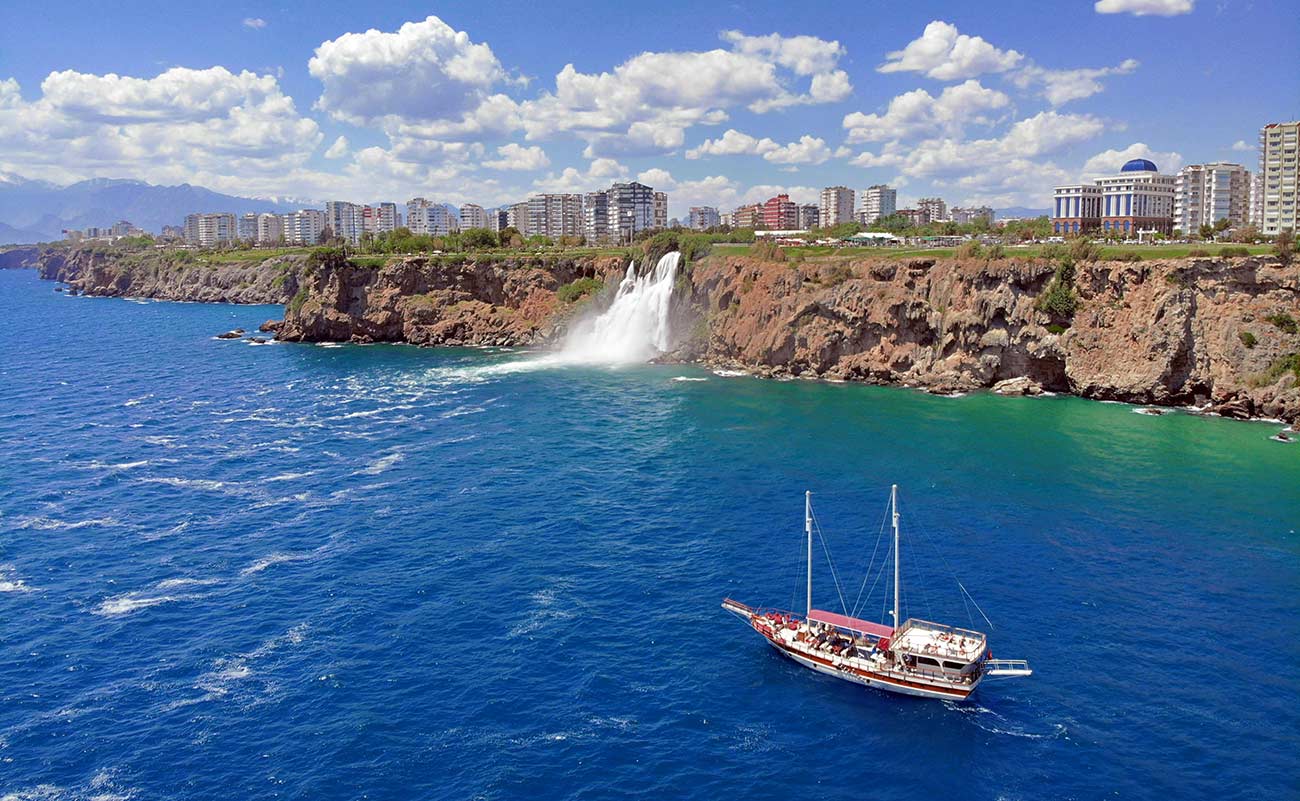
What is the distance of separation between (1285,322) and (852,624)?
3160 inches

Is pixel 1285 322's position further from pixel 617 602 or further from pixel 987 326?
pixel 617 602

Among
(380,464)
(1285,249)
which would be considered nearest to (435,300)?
(380,464)

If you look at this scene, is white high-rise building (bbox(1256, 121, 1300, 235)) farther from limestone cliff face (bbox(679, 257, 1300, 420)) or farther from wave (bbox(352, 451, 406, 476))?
wave (bbox(352, 451, 406, 476))

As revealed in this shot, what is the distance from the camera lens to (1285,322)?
10156 cm

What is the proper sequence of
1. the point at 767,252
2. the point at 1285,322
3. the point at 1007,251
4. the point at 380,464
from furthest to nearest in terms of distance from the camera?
the point at 767,252 → the point at 1007,251 → the point at 1285,322 → the point at 380,464

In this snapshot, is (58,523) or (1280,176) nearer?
(58,523)

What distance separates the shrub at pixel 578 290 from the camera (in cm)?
16312

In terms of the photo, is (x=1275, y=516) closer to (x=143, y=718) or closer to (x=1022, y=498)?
(x=1022, y=498)

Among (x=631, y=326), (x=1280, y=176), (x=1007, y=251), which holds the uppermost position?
(x=1280, y=176)

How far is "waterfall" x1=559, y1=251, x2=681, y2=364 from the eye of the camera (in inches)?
5842

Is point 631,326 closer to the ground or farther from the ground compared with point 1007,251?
closer to the ground

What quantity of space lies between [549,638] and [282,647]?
14.6 metres

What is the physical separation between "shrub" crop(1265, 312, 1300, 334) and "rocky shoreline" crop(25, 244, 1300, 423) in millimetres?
174

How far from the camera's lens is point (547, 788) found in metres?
39.0
